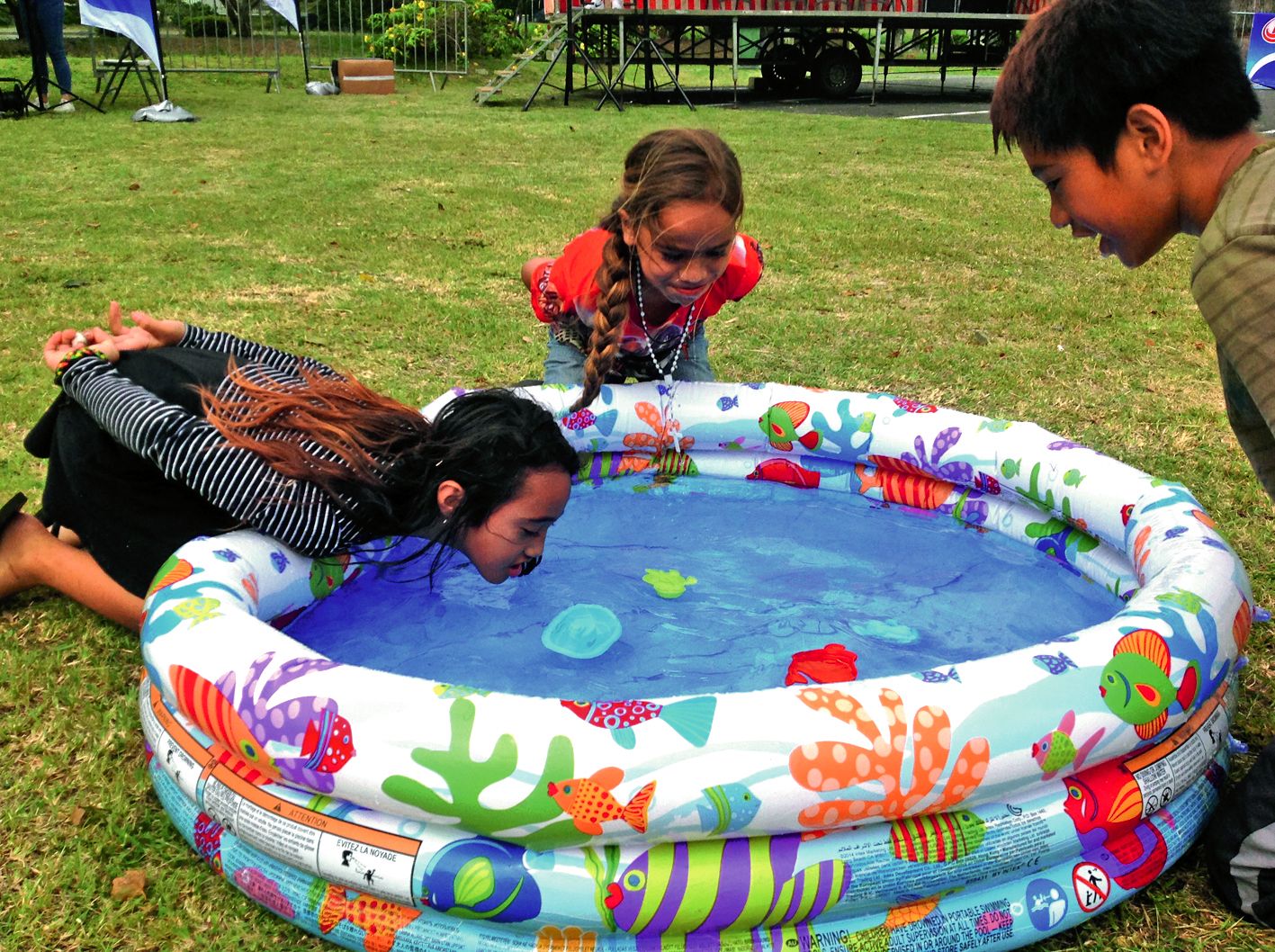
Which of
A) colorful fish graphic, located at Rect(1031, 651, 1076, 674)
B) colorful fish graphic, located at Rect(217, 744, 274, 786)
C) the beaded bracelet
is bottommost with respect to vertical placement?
colorful fish graphic, located at Rect(217, 744, 274, 786)

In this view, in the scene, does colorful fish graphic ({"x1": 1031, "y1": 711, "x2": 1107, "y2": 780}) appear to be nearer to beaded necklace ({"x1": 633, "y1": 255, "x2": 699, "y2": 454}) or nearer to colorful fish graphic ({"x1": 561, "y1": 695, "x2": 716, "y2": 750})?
colorful fish graphic ({"x1": 561, "y1": 695, "x2": 716, "y2": 750})

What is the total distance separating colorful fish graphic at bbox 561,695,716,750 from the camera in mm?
1987

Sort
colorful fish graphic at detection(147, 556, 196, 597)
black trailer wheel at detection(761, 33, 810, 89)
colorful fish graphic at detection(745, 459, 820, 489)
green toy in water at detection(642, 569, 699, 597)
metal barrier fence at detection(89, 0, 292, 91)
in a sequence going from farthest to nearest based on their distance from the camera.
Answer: black trailer wheel at detection(761, 33, 810, 89)
metal barrier fence at detection(89, 0, 292, 91)
colorful fish graphic at detection(745, 459, 820, 489)
green toy in water at detection(642, 569, 699, 597)
colorful fish graphic at detection(147, 556, 196, 597)

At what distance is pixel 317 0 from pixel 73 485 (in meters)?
21.3

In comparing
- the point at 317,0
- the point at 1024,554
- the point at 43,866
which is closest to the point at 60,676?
the point at 43,866

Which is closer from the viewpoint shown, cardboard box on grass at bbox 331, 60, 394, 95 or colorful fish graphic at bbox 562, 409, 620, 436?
colorful fish graphic at bbox 562, 409, 620, 436

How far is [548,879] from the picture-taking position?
6.46 ft

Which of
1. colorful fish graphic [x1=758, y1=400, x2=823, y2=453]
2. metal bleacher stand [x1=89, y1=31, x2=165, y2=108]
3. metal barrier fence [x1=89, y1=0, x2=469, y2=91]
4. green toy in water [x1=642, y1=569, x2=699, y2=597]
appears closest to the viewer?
green toy in water [x1=642, y1=569, x2=699, y2=597]

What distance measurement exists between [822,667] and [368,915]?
1.28 m

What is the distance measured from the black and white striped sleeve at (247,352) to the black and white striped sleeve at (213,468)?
19.0 inches

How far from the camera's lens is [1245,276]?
1865 mm

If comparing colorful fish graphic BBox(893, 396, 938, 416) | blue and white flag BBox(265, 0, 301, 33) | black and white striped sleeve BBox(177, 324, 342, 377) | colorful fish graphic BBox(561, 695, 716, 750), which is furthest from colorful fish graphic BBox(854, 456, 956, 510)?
blue and white flag BBox(265, 0, 301, 33)

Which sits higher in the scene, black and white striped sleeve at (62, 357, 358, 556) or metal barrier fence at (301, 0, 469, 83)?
metal barrier fence at (301, 0, 469, 83)

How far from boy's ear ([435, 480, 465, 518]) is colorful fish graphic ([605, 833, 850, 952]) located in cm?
103
